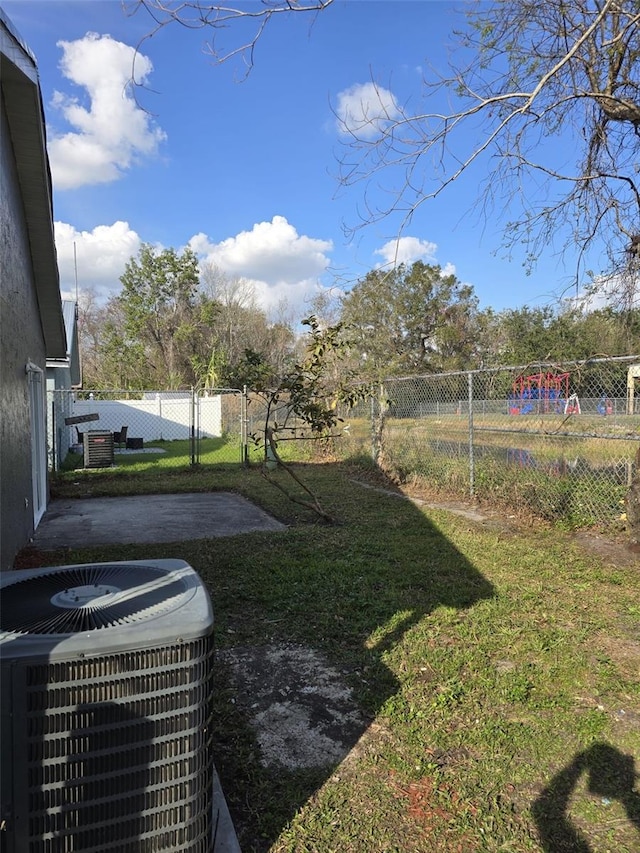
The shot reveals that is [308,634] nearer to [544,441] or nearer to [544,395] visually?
[544,441]

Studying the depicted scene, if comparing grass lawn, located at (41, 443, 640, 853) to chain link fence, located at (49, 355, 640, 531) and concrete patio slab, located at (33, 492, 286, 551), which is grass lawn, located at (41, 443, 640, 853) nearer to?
concrete patio slab, located at (33, 492, 286, 551)

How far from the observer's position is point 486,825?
207cm

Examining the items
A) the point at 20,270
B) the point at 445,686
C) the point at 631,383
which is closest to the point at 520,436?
the point at 631,383

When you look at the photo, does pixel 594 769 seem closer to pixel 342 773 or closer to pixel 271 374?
pixel 342 773

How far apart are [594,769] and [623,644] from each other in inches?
53.8

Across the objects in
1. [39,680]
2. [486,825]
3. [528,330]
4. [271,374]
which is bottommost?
[486,825]

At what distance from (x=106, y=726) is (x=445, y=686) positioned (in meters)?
2.11

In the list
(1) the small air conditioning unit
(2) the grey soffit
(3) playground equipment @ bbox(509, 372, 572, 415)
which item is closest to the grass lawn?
(1) the small air conditioning unit

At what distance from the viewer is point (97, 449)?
514 inches

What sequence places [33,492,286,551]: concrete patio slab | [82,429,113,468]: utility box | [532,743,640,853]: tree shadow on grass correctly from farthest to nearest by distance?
[82,429,113,468]: utility box < [33,492,286,551]: concrete patio slab < [532,743,640,853]: tree shadow on grass

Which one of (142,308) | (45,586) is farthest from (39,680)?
(142,308)

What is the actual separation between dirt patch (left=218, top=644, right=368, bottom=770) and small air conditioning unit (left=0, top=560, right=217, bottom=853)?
93cm

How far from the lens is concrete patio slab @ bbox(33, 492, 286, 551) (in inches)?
256

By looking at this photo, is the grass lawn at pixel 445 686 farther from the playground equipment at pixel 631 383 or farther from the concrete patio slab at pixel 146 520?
the playground equipment at pixel 631 383
